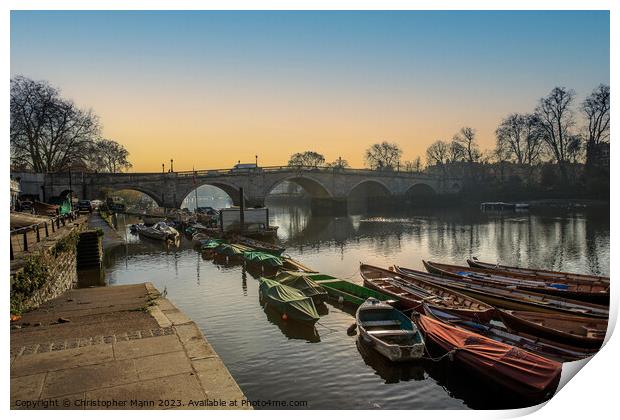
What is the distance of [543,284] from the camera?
738 inches

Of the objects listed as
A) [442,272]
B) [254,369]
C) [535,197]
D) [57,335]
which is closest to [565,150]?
[535,197]

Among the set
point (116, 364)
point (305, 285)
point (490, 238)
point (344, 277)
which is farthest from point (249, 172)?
point (116, 364)

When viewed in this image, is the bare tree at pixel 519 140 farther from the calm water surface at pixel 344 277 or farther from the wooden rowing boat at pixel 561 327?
the wooden rowing boat at pixel 561 327

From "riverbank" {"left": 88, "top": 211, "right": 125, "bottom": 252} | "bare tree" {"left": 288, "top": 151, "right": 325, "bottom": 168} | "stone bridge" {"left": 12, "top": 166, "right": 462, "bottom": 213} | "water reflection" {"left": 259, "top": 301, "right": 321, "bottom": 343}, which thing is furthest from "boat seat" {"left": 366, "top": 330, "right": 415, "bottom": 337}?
"bare tree" {"left": 288, "top": 151, "right": 325, "bottom": 168}

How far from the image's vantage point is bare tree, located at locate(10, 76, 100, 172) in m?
30.8

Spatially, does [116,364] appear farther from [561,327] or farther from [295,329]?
[561,327]

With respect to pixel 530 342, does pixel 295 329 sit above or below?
below

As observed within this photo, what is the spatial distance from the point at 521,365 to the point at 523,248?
Result: 2554cm

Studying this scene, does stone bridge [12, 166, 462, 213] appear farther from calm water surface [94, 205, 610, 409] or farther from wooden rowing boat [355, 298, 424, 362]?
wooden rowing boat [355, 298, 424, 362]

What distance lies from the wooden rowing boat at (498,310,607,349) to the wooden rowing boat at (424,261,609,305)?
469 centimetres

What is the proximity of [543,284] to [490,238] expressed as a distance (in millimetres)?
Result: 21069
